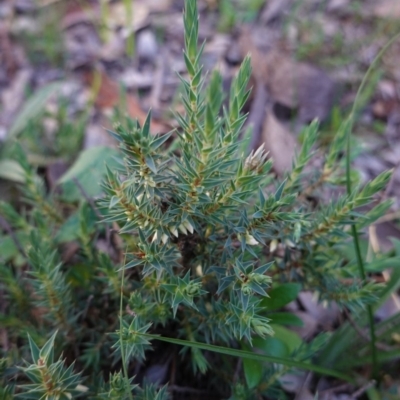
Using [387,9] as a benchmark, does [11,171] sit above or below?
below

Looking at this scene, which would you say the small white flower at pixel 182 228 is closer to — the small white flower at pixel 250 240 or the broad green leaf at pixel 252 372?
the small white flower at pixel 250 240

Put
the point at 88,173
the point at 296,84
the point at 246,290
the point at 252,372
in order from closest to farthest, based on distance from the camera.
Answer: the point at 246,290
the point at 252,372
the point at 88,173
the point at 296,84

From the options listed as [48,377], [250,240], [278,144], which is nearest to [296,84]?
[278,144]

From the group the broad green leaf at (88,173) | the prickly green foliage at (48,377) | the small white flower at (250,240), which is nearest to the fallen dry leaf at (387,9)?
the broad green leaf at (88,173)

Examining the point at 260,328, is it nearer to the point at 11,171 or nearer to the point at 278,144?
the point at 278,144

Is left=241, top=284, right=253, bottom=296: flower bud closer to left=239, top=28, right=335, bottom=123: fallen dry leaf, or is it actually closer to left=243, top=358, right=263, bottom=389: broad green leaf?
left=243, top=358, right=263, bottom=389: broad green leaf

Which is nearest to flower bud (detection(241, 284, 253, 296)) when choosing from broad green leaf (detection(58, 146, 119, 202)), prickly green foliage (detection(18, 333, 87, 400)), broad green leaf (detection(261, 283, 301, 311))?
broad green leaf (detection(261, 283, 301, 311))
